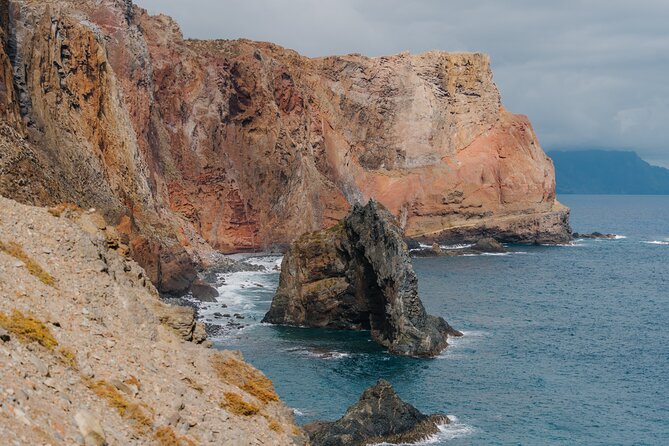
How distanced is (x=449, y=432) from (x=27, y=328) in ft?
109

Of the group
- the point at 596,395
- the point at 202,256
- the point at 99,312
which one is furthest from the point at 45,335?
the point at 202,256

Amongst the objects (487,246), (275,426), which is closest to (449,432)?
(275,426)

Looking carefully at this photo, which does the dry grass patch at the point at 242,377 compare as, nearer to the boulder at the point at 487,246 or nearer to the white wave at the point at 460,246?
the boulder at the point at 487,246

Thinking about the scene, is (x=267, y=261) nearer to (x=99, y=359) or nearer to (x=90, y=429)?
(x=99, y=359)

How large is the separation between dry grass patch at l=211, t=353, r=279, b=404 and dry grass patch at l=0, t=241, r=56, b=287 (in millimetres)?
5997

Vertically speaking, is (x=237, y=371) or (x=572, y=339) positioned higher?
(x=237, y=371)

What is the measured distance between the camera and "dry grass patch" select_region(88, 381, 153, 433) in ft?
65.0

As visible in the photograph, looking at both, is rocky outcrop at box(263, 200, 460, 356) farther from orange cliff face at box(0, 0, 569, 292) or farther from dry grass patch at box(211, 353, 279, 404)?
dry grass patch at box(211, 353, 279, 404)

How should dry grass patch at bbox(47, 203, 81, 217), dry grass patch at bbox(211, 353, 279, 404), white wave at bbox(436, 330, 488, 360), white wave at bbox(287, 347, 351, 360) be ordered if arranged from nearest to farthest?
dry grass patch at bbox(211, 353, 279, 404)
dry grass patch at bbox(47, 203, 81, 217)
white wave at bbox(287, 347, 351, 360)
white wave at bbox(436, 330, 488, 360)

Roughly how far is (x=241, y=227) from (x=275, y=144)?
17243 mm

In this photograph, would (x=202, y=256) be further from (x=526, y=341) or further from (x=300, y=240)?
(x=526, y=341)

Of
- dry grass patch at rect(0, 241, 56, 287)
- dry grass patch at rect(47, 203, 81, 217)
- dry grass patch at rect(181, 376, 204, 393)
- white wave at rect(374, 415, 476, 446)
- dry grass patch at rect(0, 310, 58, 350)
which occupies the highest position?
dry grass patch at rect(47, 203, 81, 217)

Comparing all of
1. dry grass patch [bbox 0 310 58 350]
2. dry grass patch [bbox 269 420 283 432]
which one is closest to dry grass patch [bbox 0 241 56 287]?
dry grass patch [bbox 0 310 58 350]

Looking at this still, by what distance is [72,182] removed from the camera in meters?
77.4
